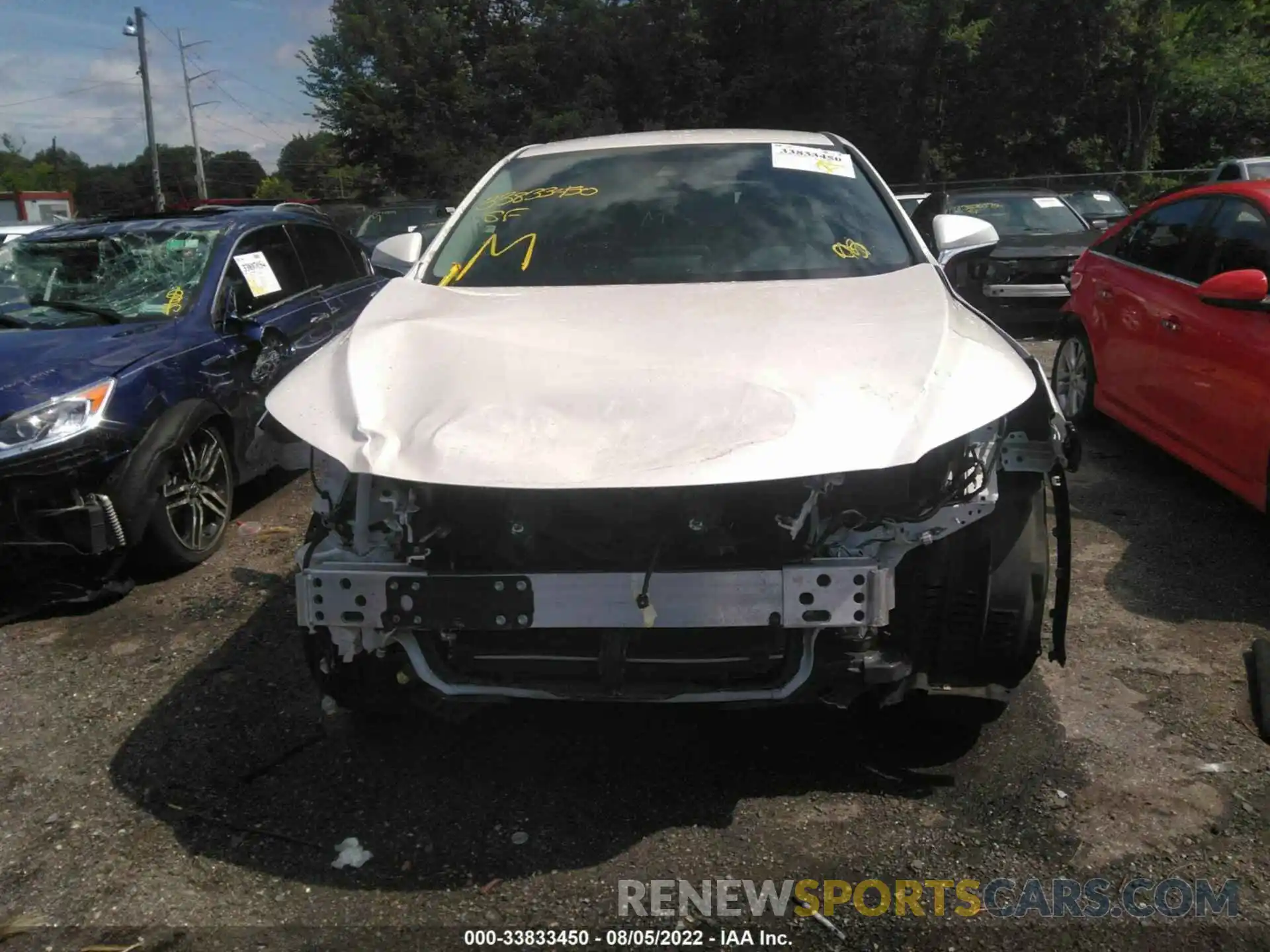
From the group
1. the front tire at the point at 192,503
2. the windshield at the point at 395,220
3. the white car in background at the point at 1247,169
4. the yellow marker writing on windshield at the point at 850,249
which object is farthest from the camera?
the windshield at the point at 395,220

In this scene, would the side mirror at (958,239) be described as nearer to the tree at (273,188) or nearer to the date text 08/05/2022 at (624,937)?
the date text 08/05/2022 at (624,937)

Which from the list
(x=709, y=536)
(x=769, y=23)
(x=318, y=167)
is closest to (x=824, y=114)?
(x=769, y=23)

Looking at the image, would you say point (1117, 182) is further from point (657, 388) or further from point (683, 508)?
point (683, 508)

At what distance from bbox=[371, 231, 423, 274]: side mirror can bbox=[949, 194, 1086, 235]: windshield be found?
28.6 feet

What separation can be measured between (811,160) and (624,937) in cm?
302

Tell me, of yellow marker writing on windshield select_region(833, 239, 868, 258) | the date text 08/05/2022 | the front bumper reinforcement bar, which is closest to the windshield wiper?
the front bumper reinforcement bar

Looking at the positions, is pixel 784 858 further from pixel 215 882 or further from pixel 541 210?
pixel 541 210

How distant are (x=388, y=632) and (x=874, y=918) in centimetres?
137

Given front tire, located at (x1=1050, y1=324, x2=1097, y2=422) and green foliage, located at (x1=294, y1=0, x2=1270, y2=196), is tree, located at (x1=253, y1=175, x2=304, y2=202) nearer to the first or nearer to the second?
green foliage, located at (x1=294, y1=0, x2=1270, y2=196)

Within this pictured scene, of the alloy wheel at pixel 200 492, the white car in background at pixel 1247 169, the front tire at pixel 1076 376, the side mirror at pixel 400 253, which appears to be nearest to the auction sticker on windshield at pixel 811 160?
the side mirror at pixel 400 253

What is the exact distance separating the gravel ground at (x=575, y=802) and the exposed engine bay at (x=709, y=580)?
41cm

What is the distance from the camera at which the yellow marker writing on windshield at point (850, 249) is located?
11.9 feet

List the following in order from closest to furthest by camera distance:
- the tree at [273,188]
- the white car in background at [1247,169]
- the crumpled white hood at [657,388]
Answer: the crumpled white hood at [657,388], the white car in background at [1247,169], the tree at [273,188]

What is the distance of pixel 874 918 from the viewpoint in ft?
8.00
